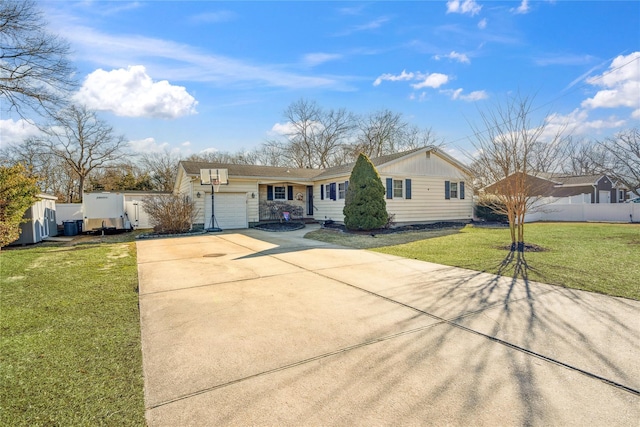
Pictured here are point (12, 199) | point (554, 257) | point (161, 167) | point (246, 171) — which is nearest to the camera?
point (554, 257)

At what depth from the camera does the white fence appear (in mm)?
18172

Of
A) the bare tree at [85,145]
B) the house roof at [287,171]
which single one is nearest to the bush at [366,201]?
the house roof at [287,171]

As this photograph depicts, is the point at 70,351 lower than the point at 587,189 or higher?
lower

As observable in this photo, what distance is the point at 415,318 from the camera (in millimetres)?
3643

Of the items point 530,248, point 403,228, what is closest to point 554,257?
point 530,248

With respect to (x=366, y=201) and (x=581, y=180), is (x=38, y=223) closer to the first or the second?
(x=366, y=201)

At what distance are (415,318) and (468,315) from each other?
0.66m

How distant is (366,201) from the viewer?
40.9 ft

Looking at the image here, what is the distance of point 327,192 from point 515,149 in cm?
1026

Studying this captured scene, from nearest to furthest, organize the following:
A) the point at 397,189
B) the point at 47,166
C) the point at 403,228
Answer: the point at 403,228 → the point at 397,189 → the point at 47,166

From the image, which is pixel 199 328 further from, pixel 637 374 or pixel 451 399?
pixel 637 374

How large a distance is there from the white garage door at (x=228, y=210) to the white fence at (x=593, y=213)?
1622 cm

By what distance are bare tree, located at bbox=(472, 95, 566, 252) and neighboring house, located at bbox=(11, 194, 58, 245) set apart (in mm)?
14258

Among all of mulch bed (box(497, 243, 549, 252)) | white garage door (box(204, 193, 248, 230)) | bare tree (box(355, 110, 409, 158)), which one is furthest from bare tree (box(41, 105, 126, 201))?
mulch bed (box(497, 243, 549, 252))
